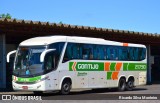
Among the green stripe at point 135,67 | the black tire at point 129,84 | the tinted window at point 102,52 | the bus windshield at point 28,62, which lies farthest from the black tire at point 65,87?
the black tire at point 129,84

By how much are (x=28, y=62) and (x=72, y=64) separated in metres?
2.73

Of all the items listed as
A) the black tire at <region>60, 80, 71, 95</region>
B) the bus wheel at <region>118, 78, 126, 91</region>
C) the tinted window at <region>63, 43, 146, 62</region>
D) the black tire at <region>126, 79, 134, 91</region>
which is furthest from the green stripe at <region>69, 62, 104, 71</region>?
the black tire at <region>126, 79, 134, 91</region>

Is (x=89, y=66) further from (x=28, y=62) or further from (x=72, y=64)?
(x=28, y=62)

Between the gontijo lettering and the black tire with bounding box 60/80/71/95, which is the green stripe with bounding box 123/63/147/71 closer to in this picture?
the gontijo lettering

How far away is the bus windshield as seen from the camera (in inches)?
806

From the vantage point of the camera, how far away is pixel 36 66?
20.5 metres

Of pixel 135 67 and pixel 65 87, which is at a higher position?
pixel 135 67

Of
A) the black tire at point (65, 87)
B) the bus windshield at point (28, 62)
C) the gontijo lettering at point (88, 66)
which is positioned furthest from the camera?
the gontijo lettering at point (88, 66)

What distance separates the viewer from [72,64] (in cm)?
2236

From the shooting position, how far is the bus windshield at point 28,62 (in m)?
20.5

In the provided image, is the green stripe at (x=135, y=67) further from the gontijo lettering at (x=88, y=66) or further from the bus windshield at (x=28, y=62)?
the bus windshield at (x=28, y=62)

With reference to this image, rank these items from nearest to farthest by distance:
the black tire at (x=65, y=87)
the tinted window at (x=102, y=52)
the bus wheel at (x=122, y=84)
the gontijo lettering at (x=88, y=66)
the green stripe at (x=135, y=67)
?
the black tire at (x=65, y=87), the tinted window at (x=102, y=52), the gontijo lettering at (x=88, y=66), the bus wheel at (x=122, y=84), the green stripe at (x=135, y=67)

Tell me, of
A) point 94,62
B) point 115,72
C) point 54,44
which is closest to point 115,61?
point 115,72

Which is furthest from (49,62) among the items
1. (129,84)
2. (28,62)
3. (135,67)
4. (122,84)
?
(135,67)
